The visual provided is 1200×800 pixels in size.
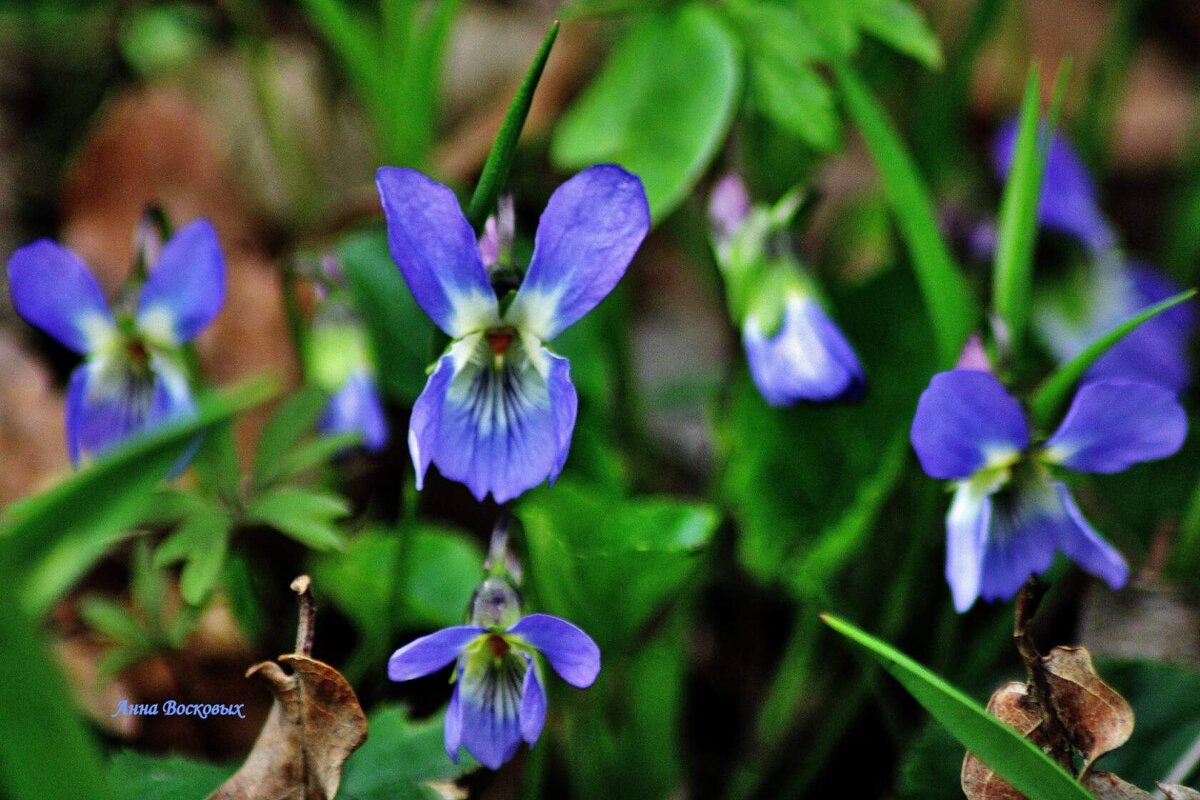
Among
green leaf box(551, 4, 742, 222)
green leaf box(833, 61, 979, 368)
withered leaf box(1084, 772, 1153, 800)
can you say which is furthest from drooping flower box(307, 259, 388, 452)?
withered leaf box(1084, 772, 1153, 800)

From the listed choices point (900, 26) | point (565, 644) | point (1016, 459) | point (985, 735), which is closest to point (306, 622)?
point (565, 644)

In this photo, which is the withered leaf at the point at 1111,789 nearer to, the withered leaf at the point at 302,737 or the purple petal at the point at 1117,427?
the purple petal at the point at 1117,427

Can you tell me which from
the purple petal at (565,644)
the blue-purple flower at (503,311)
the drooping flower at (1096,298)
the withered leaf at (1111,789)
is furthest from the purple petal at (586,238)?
the drooping flower at (1096,298)

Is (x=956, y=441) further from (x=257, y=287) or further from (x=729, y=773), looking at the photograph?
(x=257, y=287)

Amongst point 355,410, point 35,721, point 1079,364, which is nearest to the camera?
point 35,721

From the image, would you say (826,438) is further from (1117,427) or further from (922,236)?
(1117,427)

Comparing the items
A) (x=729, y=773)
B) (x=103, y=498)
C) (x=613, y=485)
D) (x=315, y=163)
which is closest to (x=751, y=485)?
(x=613, y=485)

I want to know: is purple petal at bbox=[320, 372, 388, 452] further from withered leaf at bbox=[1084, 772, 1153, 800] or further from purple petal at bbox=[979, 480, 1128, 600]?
withered leaf at bbox=[1084, 772, 1153, 800]
